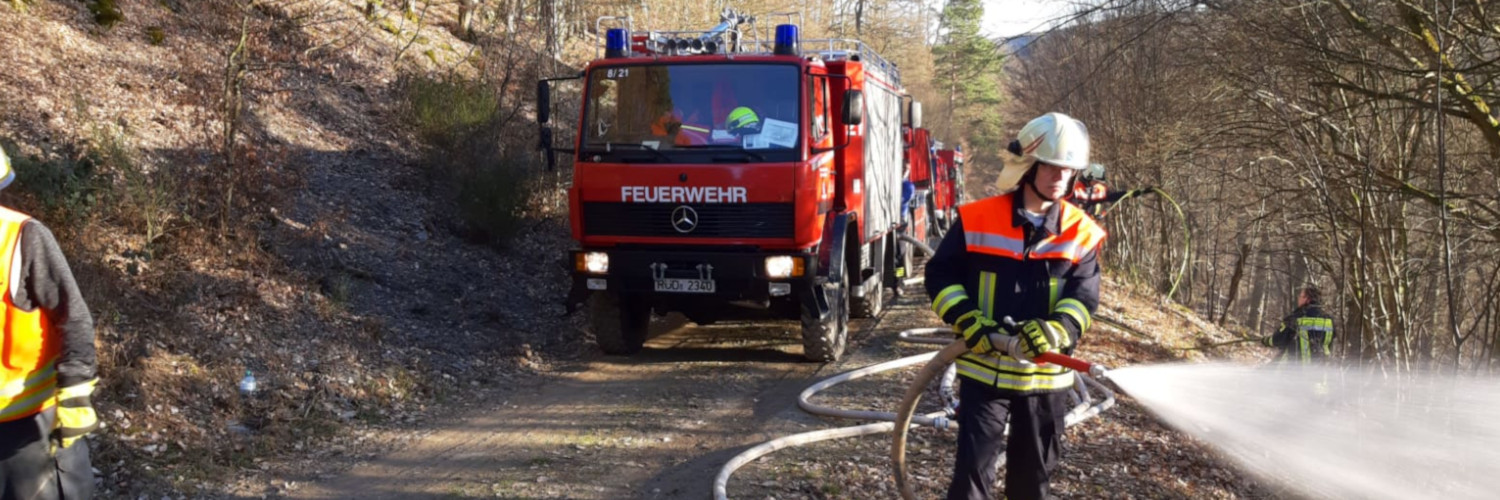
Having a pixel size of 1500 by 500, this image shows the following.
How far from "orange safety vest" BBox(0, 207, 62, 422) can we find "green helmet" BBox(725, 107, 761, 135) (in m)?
5.54

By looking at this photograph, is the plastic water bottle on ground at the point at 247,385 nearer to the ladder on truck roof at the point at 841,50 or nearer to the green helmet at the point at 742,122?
the green helmet at the point at 742,122

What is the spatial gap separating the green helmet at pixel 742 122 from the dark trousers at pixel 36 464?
5561mm

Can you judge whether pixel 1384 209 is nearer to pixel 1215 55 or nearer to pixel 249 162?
pixel 1215 55

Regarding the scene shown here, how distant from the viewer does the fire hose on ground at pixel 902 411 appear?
426cm

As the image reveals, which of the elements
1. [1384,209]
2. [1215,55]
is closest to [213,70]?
[1215,55]

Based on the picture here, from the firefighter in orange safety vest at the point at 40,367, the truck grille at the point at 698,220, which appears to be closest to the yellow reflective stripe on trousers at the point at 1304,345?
the truck grille at the point at 698,220

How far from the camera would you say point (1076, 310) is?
12.8 feet

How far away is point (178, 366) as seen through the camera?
6832 mm

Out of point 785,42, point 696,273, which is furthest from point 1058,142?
point 785,42

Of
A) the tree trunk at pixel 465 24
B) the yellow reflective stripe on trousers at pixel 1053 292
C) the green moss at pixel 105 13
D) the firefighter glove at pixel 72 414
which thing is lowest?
the firefighter glove at pixel 72 414

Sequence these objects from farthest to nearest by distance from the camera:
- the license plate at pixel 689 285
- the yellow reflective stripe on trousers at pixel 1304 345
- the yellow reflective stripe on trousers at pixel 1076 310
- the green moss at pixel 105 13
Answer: the green moss at pixel 105 13 < the yellow reflective stripe on trousers at pixel 1304 345 < the license plate at pixel 689 285 < the yellow reflective stripe on trousers at pixel 1076 310

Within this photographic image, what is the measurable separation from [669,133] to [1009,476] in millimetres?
4984

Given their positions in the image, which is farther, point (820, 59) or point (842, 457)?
point (820, 59)

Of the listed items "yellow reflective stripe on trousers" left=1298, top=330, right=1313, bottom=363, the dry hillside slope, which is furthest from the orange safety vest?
"yellow reflective stripe on trousers" left=1298, top=330, right=1313, bottom=363
